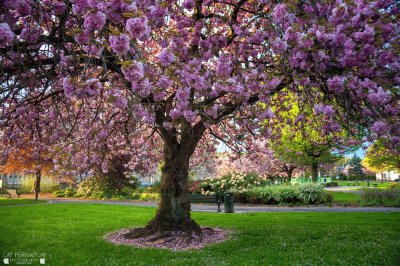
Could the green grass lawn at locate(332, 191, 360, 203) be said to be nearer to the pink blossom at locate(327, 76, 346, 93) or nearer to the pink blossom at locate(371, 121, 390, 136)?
the pink blossom at locate(371, 121, 390, 136)

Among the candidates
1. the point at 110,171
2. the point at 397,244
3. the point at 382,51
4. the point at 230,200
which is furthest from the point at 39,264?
the point at 110,171

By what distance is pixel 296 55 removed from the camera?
4.85 metres

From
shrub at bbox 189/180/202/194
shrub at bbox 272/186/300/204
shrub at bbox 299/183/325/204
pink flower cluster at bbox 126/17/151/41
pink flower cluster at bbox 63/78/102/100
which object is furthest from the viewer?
shrub at bbox 189/180/202/194

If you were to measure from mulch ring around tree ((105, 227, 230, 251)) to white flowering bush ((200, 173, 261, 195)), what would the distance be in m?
12.6

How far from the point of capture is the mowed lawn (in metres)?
6.39

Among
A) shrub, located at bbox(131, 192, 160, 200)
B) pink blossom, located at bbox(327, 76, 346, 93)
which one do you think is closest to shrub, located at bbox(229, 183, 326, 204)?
shrub, located at bbox(131, 192, 160, 200)

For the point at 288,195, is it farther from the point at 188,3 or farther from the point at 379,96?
the point at 379,96

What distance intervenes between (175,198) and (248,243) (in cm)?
230

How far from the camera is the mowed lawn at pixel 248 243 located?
6391 millimetres

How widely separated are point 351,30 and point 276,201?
16347mm

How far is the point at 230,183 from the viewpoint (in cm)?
2230

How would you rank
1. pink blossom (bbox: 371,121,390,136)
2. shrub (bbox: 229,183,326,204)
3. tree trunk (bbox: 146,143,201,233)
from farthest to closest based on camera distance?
shrub (bbox: 229,183,326,204) → tree trunk (bbox: 146,143,201,233) → pink blossom (bbox: 371,121,390,136)

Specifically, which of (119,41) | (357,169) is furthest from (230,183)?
(357,169)

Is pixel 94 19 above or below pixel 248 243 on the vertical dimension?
above
